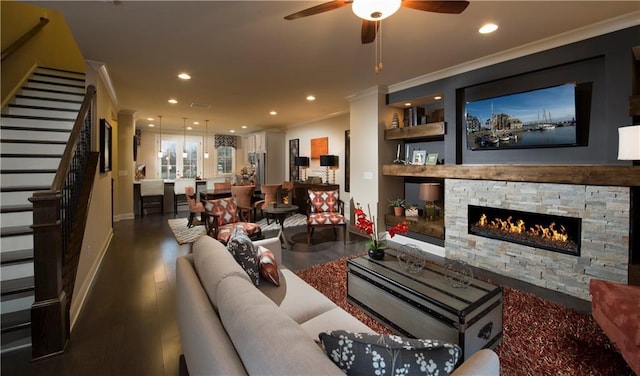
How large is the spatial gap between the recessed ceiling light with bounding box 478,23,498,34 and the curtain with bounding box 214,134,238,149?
9474mm

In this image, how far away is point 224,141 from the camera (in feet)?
35.0

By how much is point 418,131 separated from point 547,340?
3012 millimetres

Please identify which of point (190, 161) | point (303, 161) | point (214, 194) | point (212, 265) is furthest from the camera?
point (190, 161)

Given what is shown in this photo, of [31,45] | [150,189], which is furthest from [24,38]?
[150,189]

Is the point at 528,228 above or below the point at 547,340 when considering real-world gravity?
above

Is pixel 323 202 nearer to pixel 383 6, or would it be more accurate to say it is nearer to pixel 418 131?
pixel 418 131

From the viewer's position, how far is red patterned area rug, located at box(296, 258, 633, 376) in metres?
1.80

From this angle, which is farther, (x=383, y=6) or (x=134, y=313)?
(x=134, y=313)

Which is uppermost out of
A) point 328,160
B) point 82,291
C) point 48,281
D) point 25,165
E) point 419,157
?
Result: point 328,160

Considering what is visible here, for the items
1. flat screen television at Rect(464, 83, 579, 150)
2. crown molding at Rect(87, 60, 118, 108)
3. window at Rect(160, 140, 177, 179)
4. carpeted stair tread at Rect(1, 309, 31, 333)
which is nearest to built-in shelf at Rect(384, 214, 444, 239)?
flat screen television at Rect(464, 83, 579, 150)

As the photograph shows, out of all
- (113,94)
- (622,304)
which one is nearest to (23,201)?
(113,94)

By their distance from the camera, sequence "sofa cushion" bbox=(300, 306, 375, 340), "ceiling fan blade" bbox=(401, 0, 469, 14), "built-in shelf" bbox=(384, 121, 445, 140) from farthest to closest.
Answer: "built-in shelf" bbox=(384, 121, 445, 140), "ceiling fan blade" bbox=(401, 0, 469, 14), "sofa cushion" bbox=(300, 306, 375, 340)

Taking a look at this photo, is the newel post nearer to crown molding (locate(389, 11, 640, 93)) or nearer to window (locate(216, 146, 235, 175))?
crown molding (locate(389, 11, 640, 93))

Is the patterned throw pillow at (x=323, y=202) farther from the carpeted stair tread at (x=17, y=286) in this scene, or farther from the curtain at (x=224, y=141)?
the curtain at (x=224, y=141)
